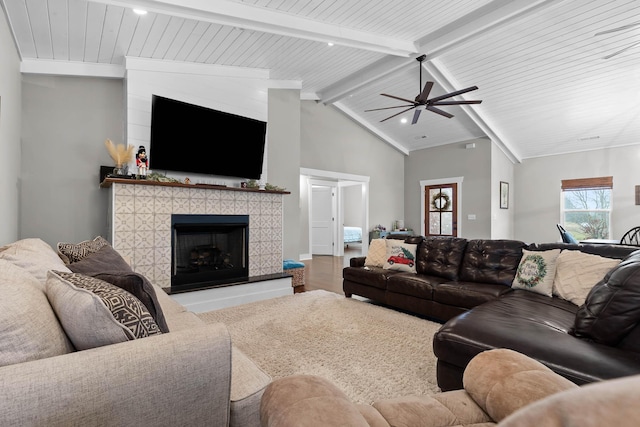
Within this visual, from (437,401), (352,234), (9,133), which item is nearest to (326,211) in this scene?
(352,234)

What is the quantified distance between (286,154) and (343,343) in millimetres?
3677

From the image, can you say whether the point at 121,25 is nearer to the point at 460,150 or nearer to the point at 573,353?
the point at 573,353

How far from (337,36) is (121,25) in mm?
2453

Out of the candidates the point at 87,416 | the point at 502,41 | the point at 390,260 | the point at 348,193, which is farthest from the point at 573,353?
the point at 348,193

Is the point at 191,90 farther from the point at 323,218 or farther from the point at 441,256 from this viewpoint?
the point at 323,218

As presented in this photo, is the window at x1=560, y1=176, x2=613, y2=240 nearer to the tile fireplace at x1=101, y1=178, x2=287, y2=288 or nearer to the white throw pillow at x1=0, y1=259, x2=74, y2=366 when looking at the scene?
the tile fireplace at x1=101, y1=178, x2=287, y2=288

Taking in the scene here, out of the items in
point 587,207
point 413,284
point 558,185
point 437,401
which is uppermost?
point 558,185

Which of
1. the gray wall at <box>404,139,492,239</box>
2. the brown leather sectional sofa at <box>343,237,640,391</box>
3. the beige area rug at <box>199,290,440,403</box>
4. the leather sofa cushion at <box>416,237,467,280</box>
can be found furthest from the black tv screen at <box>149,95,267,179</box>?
the gray wall at <box>404,139,492,239</box>

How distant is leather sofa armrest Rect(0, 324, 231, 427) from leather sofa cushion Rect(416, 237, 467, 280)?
3.10 m

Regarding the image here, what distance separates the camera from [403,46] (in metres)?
4.79

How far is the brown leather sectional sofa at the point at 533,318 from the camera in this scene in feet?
4.83

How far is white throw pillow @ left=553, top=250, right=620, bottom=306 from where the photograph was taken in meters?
A: 2.41

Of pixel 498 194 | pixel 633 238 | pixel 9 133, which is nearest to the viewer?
pixel 9 133

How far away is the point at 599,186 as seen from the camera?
22.3ft
